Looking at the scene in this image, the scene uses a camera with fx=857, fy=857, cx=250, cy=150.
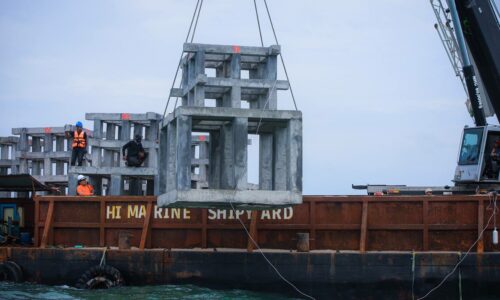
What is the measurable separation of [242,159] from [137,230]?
432 cm

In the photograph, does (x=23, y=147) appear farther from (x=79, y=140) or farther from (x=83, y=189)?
(x=83, y=189)

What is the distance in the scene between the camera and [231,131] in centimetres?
1880

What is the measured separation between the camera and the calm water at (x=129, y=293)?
1894 cm

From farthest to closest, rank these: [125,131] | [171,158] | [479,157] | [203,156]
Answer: [203,156] < [125,131] < [479,157] < [171,158]

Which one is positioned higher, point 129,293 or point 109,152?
point 109,152

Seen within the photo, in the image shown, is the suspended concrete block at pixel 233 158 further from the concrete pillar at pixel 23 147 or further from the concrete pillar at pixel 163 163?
the concrete pillar at pixel 23 147

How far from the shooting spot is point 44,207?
21125 millimetres

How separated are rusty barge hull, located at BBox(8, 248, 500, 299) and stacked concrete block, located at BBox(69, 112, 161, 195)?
170 inches

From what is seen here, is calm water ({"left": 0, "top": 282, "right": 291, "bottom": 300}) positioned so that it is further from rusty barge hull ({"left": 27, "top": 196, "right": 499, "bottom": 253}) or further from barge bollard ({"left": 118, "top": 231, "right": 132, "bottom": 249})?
rusty barge hull ({"left": 27, "top": 196, "right": 499, "bottom": 253})

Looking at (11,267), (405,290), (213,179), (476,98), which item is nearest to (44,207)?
(11,267)

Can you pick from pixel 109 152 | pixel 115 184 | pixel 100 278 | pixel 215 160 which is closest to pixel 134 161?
pixel 115 184

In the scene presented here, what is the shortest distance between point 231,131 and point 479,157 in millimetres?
7352

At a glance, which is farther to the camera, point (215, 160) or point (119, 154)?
point (119, 154)

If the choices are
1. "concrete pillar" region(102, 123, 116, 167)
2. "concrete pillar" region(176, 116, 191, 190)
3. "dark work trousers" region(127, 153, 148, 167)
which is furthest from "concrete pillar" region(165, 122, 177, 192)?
"concrete pillar" region(102, 123, 116, 167)
